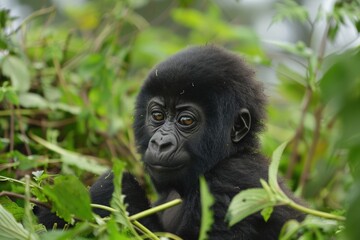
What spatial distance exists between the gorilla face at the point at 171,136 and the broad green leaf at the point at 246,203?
1068 mm

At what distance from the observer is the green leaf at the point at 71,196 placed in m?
2.05

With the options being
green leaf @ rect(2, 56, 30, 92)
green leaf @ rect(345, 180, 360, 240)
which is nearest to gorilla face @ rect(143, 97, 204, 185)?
green leaf @ rect(2, 56, 30, 92)

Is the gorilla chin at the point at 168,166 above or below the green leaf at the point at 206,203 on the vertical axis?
below

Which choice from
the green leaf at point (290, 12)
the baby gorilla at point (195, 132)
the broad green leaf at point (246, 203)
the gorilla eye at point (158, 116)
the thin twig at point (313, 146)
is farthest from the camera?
the thin twig at point (313, 146)

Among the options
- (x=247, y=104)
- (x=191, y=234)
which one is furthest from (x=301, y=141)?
(x=191, y=234)

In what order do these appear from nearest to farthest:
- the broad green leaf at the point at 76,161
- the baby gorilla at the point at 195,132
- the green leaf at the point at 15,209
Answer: the green leaf at the point at 15,209 < the baby gorilla at the point at 195,132 < the broad green leaf at the point at 76,161

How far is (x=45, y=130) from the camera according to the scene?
4.30 m

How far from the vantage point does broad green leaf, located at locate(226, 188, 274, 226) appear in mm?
1997

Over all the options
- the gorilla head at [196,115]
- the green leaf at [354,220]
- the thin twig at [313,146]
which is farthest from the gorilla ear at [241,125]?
the green leaf at [354,220]

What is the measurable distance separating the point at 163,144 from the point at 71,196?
109cm

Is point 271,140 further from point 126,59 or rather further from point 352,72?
point 352,72

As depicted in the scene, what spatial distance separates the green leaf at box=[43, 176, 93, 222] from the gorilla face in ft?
3.34

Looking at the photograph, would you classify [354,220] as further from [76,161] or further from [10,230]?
[76,161]

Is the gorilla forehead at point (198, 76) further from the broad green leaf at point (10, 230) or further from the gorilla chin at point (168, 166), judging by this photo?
the broad green leaf at point (10, 230)
